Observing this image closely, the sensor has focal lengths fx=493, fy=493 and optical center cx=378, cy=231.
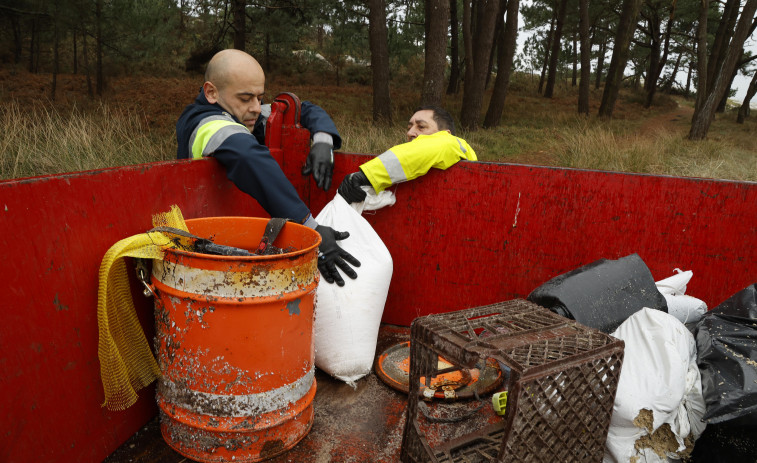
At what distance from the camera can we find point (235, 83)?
265 cm

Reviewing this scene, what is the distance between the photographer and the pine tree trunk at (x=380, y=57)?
8.98 m

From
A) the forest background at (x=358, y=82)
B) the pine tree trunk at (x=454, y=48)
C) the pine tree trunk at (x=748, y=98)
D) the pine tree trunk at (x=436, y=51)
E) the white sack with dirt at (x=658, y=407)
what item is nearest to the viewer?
the white sack with dirt at (x=658, y=407)

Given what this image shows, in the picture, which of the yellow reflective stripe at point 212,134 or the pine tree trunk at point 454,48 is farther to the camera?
the pine tree trunk at point 454,48

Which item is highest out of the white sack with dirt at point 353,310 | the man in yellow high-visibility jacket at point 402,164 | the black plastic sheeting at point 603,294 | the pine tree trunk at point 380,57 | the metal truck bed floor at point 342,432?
the pine tree trunk at point 380,57

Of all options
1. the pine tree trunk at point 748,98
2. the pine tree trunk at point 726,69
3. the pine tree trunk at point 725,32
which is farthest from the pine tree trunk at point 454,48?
the pine tree trunk at point 748,98

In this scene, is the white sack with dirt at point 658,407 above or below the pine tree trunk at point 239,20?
below

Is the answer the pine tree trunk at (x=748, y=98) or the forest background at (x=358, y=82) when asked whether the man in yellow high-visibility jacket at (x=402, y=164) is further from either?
the pine tree trunk at (x=748, y=98)

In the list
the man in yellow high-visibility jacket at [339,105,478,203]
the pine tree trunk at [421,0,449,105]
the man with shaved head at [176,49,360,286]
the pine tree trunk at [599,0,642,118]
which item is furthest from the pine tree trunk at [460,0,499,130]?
the man in yellow high-visibility jacket at [339,105,478,203]

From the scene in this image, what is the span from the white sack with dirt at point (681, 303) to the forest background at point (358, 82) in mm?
4094

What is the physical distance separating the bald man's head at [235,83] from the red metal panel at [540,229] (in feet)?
1.96

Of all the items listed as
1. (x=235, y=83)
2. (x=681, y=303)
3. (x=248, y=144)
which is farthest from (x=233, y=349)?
(x=681, y=303)

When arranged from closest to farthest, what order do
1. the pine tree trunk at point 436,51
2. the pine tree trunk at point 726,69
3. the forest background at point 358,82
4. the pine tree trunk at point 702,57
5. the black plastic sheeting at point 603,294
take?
1. the black plastic sheeting at point 603,294
2. the forest background at point 358,82
3. the pine tree trunk at point 436,51
4. the pine tree trunk at point 726,69
5. the pine tree trunk at point 702,57

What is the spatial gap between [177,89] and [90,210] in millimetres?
13205

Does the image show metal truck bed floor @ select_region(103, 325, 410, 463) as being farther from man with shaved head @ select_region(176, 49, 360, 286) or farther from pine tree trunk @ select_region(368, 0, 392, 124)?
pine tree trunk @ select_region(368, 0, 392, 124)
